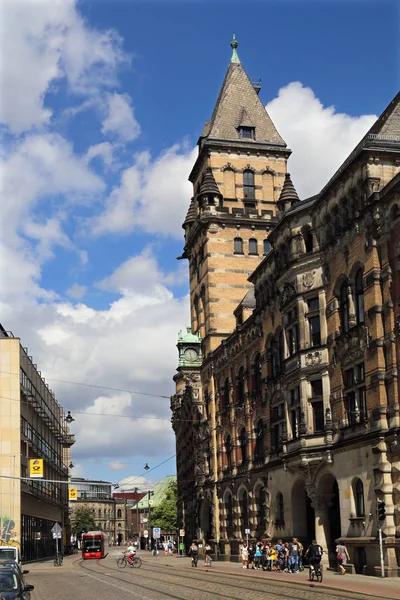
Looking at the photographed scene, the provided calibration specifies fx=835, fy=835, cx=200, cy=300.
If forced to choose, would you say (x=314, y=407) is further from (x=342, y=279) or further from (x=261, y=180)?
(x=261, y=180)

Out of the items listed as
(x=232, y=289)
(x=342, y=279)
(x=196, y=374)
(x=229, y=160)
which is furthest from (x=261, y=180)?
(x=342, y=279)

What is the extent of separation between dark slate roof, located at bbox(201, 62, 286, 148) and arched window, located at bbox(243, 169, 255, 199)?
3220mm

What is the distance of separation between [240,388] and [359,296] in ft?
74.8

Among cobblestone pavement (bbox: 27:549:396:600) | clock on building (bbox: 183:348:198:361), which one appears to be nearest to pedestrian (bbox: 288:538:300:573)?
cobblestone pavement (bbox: 27:549:396:600)

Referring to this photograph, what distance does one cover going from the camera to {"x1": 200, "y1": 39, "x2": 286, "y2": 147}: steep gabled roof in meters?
78.4

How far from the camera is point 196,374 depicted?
75.2 m

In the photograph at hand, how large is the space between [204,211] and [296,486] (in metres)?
32.5

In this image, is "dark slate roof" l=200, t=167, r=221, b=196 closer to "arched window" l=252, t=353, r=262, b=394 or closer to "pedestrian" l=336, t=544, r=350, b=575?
"arched window" l=252, t=353, r=262, b=394

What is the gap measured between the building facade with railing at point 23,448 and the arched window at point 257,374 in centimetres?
1786

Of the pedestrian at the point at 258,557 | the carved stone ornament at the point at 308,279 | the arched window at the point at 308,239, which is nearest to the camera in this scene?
the carved stone ornament at the point at 308,279

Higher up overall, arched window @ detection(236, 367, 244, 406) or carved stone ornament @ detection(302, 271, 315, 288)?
carved stone ornament @ detection(302, 271, 315, 288)

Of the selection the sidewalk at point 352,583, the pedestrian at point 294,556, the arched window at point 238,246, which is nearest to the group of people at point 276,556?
the pedestrian at point 294,556

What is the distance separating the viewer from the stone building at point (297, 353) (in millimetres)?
37844

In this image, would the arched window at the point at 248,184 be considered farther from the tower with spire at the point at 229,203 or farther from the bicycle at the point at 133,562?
the bicycle at the point at 133,562
